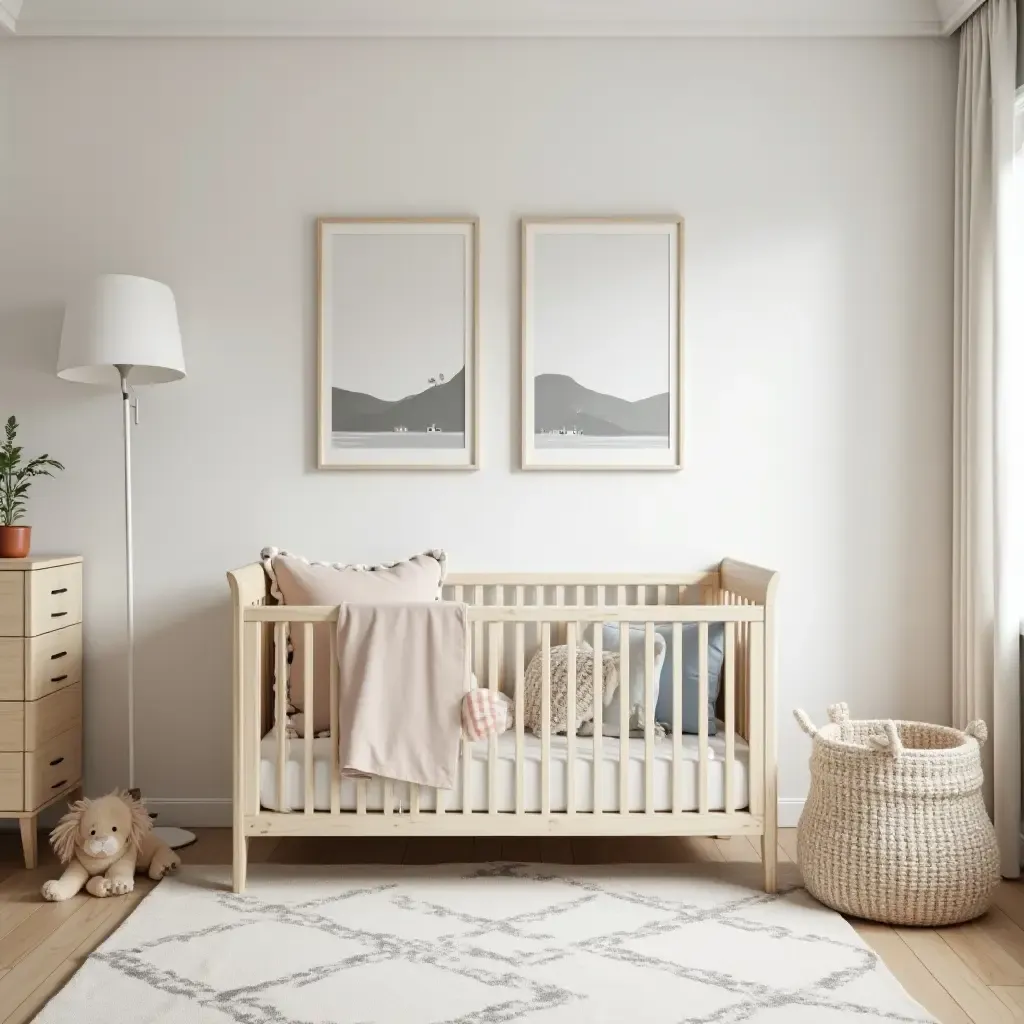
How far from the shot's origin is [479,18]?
118 inches

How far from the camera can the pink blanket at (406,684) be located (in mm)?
2412

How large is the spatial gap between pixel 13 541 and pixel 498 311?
59.1 inches

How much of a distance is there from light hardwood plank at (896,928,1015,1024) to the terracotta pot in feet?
7.86

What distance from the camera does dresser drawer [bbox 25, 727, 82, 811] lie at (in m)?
2.68

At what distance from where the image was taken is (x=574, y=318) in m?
3.07

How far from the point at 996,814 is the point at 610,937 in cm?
120

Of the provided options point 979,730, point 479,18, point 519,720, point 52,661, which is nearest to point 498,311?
point 479,18

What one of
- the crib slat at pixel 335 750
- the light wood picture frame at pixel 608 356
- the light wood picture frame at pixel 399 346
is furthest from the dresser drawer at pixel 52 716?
the light wood picture frame at pixel 608 356

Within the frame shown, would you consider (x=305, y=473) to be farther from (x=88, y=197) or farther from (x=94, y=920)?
(x=94, y=920)

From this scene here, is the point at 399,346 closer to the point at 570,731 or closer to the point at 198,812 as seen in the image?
the point at 570,731

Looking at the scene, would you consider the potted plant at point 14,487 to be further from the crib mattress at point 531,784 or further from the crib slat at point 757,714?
the crib slat at point 757,714

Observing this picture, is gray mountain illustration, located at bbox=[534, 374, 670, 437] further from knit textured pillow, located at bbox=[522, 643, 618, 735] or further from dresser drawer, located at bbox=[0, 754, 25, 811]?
dresser drawer, located at bbox=[0, 754, 25, 811]

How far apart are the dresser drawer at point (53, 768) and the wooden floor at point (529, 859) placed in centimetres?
18

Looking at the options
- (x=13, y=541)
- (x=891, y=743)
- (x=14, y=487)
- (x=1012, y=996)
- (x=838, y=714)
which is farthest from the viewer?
(x=14, y=487)
